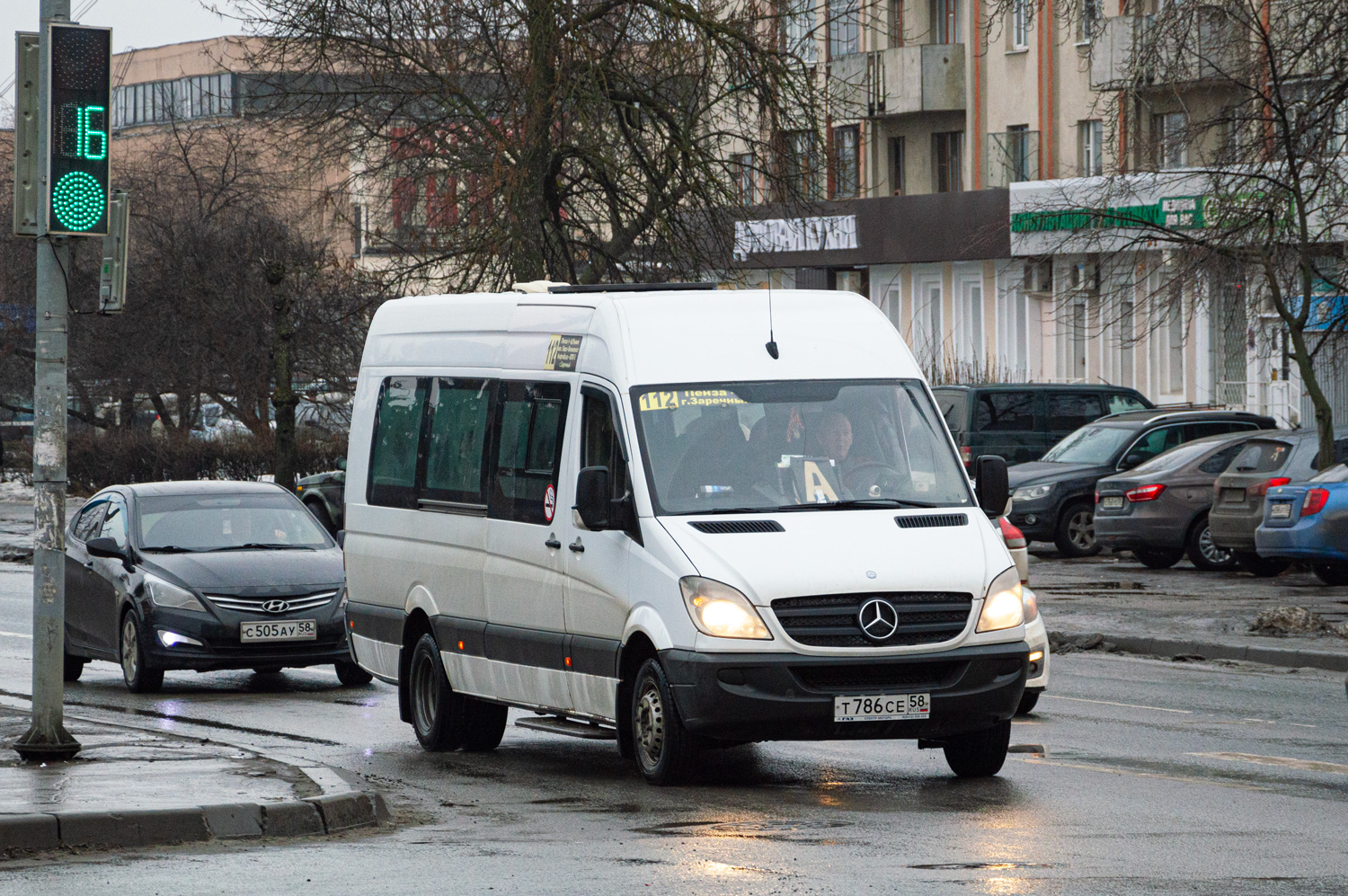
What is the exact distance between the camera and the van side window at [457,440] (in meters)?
11.8

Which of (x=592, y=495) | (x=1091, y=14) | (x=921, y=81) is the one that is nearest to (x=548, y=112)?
(x=1091, y=14)

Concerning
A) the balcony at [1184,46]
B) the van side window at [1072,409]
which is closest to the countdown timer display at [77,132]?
the balcony at [1184,46]

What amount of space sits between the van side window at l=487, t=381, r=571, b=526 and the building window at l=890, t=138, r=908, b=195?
4001 centimetres

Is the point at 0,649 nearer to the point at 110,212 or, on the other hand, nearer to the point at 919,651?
the point at 110,212

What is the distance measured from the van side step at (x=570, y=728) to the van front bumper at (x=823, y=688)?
270 cm

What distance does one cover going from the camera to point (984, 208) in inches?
1827

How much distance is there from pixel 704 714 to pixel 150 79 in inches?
4067

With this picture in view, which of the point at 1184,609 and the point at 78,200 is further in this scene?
the point at 1184,609

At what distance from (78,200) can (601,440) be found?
9.07 ft

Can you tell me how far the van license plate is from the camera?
9539 mm

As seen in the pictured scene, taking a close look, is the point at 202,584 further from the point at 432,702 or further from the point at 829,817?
A: the point at 829,817

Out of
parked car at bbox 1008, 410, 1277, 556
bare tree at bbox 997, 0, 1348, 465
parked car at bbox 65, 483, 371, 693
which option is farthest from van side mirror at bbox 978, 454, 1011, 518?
parked car at bbox 1008, 410, 1277, 556

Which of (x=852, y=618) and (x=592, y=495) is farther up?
Result: (x=592, y=495)

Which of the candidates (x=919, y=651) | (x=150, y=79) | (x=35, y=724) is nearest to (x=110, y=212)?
(x=35, y=724)
